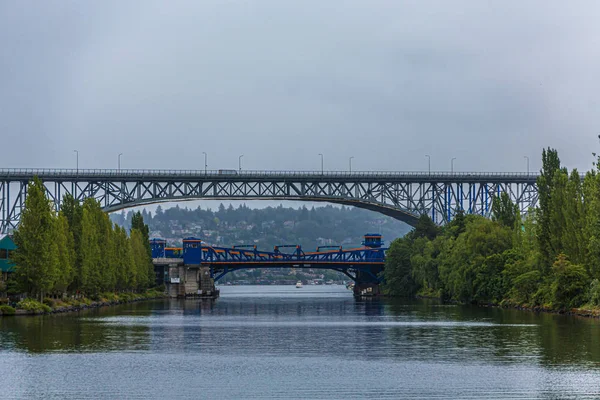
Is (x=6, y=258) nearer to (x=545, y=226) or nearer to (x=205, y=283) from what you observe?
(x=545, y=226)

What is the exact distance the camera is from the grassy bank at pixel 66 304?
9561 cm

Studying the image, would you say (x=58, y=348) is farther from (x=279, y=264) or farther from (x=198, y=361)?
(x=279, y=264)

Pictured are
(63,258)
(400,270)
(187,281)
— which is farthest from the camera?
(187,281)

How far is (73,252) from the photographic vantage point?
375 ft

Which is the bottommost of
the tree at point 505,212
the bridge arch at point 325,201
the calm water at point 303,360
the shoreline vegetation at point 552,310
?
the calm water at point 303,360

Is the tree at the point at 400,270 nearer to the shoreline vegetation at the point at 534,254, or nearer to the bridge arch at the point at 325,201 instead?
the bridge arch at the point at 325,201

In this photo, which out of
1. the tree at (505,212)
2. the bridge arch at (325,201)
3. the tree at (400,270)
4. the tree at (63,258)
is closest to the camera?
the tree at (63,258)

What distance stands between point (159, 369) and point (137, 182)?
12502 centimetres

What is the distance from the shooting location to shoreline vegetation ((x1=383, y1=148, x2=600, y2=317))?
90.4 metres

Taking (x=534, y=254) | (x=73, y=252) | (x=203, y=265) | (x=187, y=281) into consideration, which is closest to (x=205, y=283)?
(x=203, y=265)

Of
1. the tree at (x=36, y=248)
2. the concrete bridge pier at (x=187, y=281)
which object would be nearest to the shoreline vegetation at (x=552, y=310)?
the tree at (x=36, y=248)

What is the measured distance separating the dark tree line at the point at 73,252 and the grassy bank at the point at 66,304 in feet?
4.00

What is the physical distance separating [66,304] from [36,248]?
44.9 feet

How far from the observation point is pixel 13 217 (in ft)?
531
